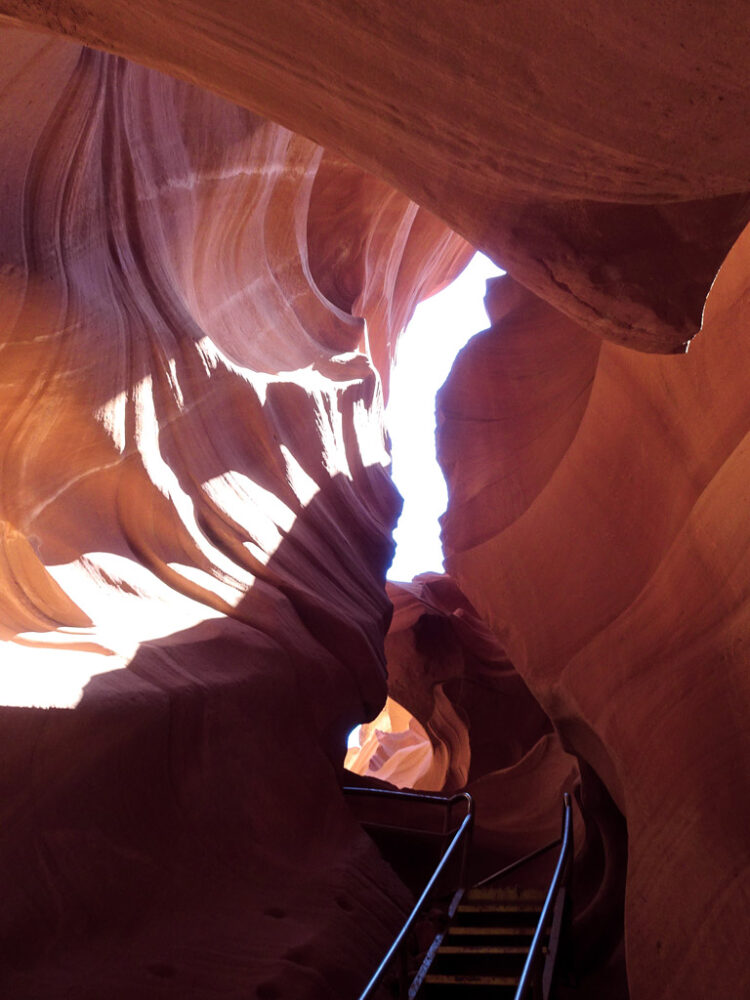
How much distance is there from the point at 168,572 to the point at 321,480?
257cm

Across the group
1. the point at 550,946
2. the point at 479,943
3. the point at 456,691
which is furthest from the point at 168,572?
the point at 456,691

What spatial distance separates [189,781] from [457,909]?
1.40 metres

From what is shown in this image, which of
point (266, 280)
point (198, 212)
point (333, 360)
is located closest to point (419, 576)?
point (333, 360)

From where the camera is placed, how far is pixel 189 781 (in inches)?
173

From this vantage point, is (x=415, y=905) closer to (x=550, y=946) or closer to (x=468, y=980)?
(x=468, y=980)

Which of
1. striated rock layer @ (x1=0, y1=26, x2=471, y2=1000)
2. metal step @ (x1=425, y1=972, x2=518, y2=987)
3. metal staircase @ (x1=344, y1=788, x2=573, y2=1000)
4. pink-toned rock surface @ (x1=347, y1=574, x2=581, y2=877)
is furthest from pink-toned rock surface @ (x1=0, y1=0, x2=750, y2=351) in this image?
pink-toned rock surface @ (x1=347, y1=574, x2=581, y2=877)

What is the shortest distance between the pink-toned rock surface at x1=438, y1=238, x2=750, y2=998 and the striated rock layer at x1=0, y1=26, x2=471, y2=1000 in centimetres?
128

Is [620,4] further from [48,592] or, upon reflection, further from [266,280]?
[266,280]

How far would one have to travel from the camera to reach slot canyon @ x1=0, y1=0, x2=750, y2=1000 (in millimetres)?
1902

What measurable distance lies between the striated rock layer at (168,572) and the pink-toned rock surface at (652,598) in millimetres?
1284

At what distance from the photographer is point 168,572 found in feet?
17.0

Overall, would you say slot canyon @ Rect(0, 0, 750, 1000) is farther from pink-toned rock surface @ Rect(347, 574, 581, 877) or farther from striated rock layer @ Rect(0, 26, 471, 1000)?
pink-toned rock surface @ Rect(347, 574, 581, 877)

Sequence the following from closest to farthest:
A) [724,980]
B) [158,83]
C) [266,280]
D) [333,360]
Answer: [724,980] < [158,83] < [266,280] < [333,360]

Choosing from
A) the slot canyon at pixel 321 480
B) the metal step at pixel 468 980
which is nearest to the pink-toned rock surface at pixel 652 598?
the slot canyon at pixel 321 480
